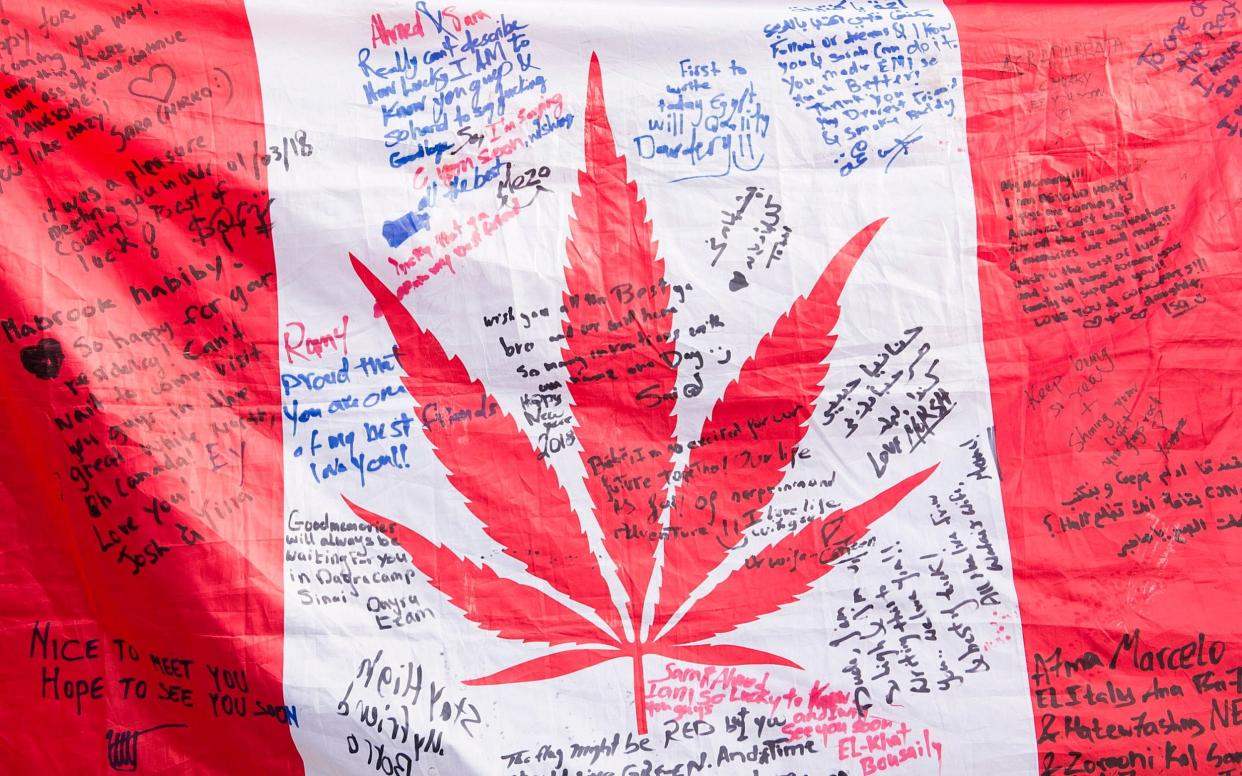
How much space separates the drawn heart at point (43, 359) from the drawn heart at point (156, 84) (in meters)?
0.31

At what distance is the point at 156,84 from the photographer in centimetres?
125

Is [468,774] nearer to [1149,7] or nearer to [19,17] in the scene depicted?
[19,17]

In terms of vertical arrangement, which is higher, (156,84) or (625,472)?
(156,84)

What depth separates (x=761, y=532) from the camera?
4.21 feet

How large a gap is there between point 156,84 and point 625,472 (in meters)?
0.71

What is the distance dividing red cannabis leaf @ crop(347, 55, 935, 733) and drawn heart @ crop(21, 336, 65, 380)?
0.34m

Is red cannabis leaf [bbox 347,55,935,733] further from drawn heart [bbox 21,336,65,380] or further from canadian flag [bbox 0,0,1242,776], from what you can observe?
drawn heart [bbox 21,336,65,380]

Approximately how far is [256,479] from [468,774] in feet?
1.36

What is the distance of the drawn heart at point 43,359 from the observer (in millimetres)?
1203
